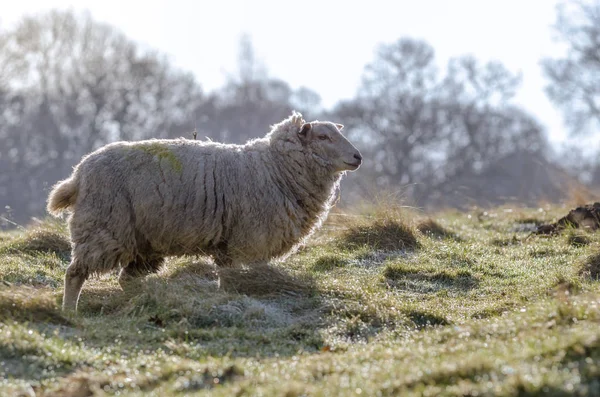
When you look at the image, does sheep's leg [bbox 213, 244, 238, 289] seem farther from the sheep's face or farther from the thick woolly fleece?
the sheep's face

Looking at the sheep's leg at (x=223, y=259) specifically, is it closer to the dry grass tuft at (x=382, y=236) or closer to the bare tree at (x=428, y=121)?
the dry grass tuft at (x=382, y=236)

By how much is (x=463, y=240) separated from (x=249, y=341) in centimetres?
631

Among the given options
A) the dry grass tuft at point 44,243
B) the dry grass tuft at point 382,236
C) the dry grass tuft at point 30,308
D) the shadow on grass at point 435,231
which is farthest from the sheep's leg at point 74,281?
the shadow on grass at point 435,231

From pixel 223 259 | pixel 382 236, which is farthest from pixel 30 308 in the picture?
pixel 382 236

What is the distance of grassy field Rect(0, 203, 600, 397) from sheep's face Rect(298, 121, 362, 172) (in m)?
1.25

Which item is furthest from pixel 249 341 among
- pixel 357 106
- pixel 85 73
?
pixel 85 73

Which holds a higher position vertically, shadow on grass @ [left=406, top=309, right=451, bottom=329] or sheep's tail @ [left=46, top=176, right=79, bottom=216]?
sheep's tail @ [left=46, top=176, right=79, bottom=216]

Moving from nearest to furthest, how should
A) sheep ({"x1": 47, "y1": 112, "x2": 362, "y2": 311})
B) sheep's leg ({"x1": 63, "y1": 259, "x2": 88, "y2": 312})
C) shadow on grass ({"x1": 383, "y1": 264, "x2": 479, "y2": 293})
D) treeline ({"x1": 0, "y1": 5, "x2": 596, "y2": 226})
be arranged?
1. sheep's leg ({"x1": 63, "y1": 259, "x2": 88, "y2": 312})
2. sheep ({"x1": 47, "y1": 112, "x2": 362, "y2": 311})
3. shadow on grass ({"x1": 383, "y1": 264, "x2": 479, "y2": 293})
4. treeline ({"x1": 0, "y1": 5, "x2": 596, "y2": 226})

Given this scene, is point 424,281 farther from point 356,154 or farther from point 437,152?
point 437,152

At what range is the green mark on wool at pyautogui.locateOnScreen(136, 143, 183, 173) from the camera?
8406 mm

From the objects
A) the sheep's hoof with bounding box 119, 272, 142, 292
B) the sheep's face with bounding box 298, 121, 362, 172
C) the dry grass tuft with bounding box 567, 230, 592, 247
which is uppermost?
the sheep's face with bounding box 298, 121, 362, 172

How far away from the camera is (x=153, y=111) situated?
4578cm

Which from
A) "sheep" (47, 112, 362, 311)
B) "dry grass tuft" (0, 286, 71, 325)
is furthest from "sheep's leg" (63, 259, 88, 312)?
"dry grass tuft" (0, 286, 71, 325)

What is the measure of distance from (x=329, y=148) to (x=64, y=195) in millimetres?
3002
